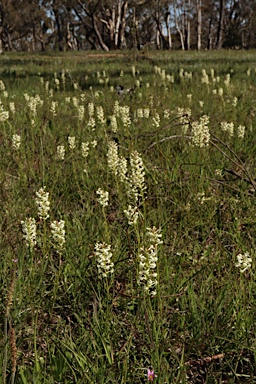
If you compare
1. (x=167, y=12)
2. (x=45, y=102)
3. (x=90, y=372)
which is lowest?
(x=90, y=372)

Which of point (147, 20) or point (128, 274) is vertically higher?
point (147, 20)

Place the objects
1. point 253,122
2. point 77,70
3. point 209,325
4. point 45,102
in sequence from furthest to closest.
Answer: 1. point 77,70
2. point 45,102
3. point 253,122
4. point 209,325

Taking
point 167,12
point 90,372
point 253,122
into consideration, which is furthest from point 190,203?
point 167,12

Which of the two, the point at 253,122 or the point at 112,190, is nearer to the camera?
the point at 112,190

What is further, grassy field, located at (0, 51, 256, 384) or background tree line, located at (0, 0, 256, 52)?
background tree line, located at (0, 0, 256, 52)

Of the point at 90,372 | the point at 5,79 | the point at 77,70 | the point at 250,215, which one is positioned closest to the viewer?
the point at 90,372

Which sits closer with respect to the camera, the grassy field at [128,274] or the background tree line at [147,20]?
the grassy field at [128,274]

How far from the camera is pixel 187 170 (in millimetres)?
3854

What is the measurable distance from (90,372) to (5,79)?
10204mm

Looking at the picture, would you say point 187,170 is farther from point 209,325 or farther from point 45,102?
point 45,102

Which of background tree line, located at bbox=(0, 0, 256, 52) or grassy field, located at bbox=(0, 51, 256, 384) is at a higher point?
background tree line, located at bbox=(0, 0, 256, 52)

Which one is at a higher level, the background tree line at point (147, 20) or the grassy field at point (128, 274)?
the background tree line at point (147, 20)

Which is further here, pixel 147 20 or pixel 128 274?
pixel 147 20

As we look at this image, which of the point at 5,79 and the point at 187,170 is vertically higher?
the point at 5,79
